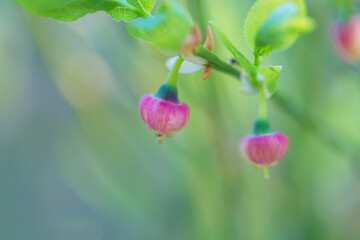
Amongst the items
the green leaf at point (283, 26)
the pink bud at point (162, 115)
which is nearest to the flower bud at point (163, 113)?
the pink bud at point (162, 115)

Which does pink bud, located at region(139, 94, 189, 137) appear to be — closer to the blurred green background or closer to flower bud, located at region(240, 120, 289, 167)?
flower bud, located at region(240, 120, 289, 167)

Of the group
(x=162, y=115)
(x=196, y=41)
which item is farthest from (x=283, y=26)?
(x=162, y=115)

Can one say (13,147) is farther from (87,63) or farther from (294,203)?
(294,203)

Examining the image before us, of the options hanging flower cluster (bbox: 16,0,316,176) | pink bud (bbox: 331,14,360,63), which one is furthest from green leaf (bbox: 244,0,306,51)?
pink bud (bbox: 331,14,360,63)

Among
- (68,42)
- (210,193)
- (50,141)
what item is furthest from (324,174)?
(50,141)

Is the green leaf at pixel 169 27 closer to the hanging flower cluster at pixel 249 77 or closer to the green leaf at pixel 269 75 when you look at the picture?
the hanging flower cluster at pixel 249 77
